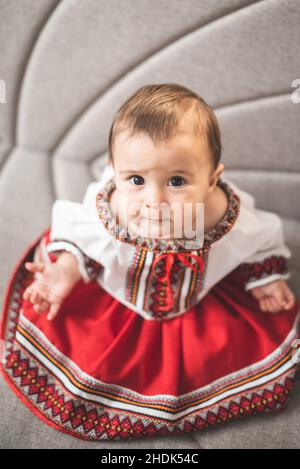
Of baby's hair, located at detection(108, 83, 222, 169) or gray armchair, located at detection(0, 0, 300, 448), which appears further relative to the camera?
gray armchair, located at detection(0, 0, 300, 448)

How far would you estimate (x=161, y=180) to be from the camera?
28.0 inches

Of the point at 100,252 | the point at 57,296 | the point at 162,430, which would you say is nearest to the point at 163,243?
the point at 100,252

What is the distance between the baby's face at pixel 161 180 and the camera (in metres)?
0.69

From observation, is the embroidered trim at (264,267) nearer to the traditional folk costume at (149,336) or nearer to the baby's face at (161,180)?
the traditional folk costume at (149,336)

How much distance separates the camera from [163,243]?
0.83m

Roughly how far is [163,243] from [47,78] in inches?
21.5

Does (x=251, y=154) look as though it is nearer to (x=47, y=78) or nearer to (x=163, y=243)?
(x=163, y=243)

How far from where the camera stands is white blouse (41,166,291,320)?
0.84 meters

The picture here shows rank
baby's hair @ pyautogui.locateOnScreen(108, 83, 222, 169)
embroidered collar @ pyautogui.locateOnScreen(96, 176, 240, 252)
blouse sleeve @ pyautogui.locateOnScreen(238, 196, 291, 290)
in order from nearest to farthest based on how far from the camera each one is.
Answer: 1. baby's hair @ pyautogui.locateOnScreen(108, 83, 222, 169)
2. embroidered collar @ pyautogui.locateOnScreen(96, 176, 240, 252)
3. blouse sleeve @ pyautogui.locateOnScreen(238, 196, 291, 290)

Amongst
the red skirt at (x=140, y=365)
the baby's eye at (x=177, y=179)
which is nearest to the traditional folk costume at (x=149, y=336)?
the red skirt at (x=140, y=365)

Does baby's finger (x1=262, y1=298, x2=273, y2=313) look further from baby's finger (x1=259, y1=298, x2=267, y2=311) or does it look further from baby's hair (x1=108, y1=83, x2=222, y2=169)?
baby's hair (x1=108, y1=83, x2=222, y2=169)

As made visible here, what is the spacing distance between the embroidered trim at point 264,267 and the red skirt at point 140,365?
85mm

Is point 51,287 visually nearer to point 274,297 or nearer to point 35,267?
point 35,267

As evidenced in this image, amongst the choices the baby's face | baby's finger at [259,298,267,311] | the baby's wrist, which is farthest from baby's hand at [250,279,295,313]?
the baby's wrist
